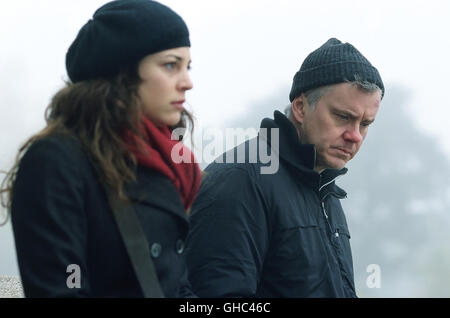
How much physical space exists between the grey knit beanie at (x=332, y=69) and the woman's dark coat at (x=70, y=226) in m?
1.80

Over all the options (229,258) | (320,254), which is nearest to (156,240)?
(229,258)

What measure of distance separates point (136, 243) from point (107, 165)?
32 cm

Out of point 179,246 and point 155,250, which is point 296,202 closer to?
point 179,246

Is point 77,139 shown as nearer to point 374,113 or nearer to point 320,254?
point 320,254

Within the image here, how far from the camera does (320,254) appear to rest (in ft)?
13.0

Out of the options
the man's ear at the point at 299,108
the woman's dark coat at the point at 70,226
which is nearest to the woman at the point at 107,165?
the woman's dark coat at the point at 70,226

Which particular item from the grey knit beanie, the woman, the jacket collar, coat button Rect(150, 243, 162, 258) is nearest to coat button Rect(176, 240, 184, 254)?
the woman

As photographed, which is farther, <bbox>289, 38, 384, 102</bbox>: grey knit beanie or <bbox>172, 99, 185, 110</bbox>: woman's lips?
<bbox>289, 38, 384, 102</bbox>: grey knit beanie

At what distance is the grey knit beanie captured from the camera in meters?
4.25

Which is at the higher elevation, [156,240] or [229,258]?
[156,240]

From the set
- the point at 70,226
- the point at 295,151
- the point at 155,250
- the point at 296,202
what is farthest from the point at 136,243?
the point at 295,151

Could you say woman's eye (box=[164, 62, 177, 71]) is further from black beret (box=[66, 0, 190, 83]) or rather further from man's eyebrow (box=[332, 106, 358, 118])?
man's eyebrow (box=[332, 106, 358, 118])

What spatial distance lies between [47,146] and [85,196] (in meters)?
0.24
